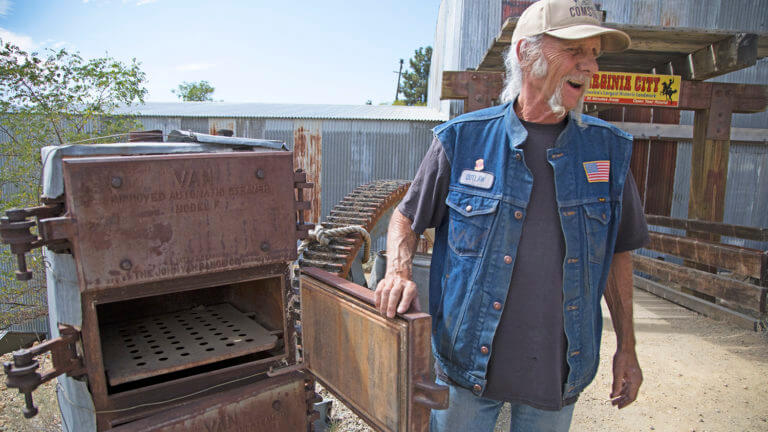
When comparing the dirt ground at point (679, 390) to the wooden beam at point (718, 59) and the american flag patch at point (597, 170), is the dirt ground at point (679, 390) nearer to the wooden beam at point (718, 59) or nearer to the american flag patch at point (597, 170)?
the american flag patch at point (597, 170)

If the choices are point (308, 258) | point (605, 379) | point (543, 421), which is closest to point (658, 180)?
point (605, 379)

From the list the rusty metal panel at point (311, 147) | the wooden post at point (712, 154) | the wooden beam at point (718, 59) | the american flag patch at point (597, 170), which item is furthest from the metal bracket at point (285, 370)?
the rusty metal panel at point (311, 147)

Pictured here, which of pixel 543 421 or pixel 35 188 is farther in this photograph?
pixel 35 188

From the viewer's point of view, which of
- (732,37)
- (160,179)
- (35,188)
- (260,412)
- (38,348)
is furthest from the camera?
(35,188)

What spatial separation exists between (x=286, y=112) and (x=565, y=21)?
12462 mm

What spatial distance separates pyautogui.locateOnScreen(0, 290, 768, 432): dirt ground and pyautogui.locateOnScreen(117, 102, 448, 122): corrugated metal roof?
25.6 feet

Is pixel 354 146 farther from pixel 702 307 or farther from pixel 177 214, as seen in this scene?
pixel 177 214

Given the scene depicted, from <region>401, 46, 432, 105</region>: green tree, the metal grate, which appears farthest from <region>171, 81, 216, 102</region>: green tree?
the metal grate

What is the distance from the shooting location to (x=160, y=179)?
1724 millimetres

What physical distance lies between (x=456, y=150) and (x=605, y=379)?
12.2 feet

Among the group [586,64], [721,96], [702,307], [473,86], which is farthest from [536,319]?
[721,96]

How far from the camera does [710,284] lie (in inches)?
249

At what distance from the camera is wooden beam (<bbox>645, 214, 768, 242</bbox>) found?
6312 millimetres

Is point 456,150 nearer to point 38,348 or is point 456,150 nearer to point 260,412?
point 260,412
